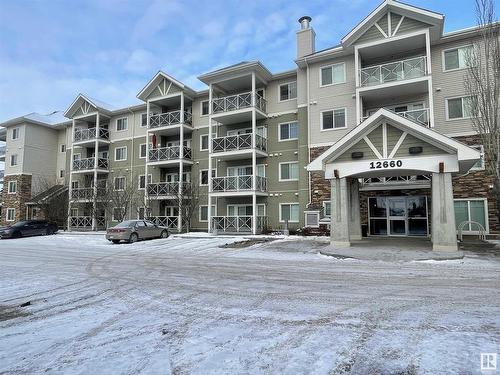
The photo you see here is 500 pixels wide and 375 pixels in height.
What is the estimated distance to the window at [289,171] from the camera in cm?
2610

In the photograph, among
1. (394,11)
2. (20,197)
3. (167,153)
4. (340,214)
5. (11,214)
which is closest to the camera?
(340,214)

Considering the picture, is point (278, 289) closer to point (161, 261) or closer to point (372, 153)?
Result: point (161, 261)

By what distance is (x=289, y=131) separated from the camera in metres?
26.9

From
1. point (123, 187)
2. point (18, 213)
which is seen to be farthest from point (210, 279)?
point (18, 213)

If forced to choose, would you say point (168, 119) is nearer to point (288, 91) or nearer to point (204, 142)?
point (204, 142)

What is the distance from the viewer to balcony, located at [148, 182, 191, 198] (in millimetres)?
29078

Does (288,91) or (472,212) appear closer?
(472,212)

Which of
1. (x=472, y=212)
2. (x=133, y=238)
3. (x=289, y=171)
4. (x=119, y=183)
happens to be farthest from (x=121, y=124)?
(x=472, y=212)

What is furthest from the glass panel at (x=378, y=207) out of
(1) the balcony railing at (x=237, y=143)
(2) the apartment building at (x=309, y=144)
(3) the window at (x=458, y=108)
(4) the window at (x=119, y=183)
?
(4) the window at (x=119, y=183)

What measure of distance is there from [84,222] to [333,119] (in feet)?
87.5

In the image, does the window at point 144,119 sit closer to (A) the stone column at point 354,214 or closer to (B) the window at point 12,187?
(B) the window at point 12,187

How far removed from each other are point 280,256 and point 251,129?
15.7 meters

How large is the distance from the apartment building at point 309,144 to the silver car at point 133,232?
432 centimetres

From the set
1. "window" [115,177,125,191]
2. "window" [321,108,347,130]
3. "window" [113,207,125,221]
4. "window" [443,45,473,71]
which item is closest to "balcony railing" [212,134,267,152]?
"window" [321,108,347,130]
